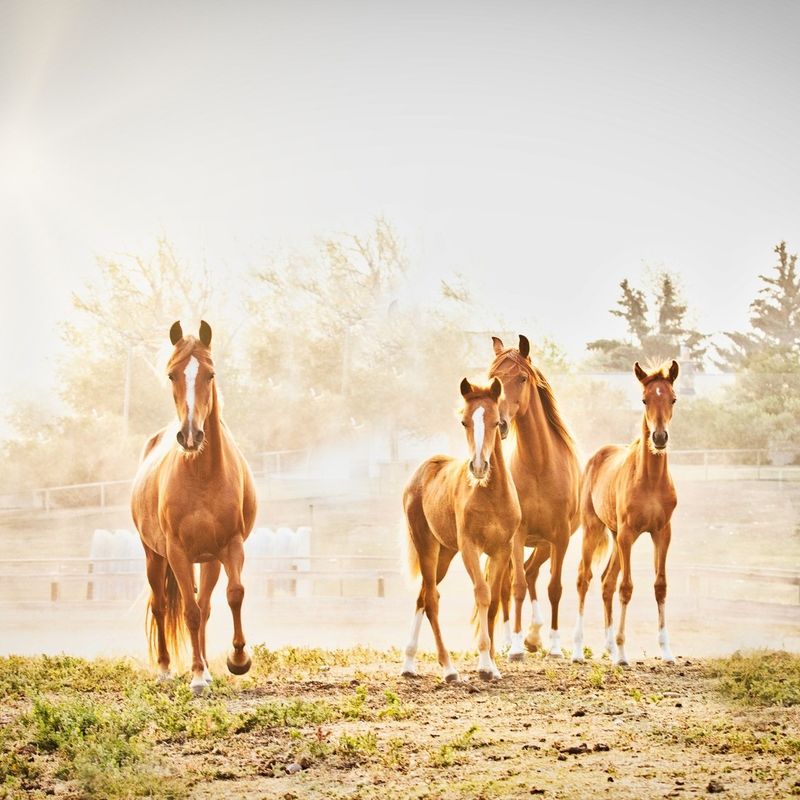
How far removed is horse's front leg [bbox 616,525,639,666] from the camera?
9.28 m

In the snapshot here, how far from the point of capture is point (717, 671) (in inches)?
354

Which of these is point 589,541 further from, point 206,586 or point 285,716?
point 285,716

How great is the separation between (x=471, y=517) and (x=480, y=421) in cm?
90

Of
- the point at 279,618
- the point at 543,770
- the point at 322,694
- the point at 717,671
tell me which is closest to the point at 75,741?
the point at 322,694

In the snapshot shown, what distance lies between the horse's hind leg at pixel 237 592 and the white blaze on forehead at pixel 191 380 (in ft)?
3.94

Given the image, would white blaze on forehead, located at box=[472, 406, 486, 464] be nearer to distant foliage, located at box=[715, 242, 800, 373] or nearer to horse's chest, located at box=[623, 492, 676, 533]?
horse's chest, located at box=[623, 492, 676, 533]

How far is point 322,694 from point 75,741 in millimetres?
2067

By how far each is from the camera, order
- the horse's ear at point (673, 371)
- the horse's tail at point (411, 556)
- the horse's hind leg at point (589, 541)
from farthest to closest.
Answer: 1. the horse's hind leg at point (589, 541)
2. the horse's tail at point (411, 556)
3. the horse's ear at point (673, 371)

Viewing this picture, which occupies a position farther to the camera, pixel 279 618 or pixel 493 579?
pixel 279 618

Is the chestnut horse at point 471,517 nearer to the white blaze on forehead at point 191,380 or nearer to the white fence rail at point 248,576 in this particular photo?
the white blaze on forehead at point 191,380

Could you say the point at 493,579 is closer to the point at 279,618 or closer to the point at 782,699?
the point at 782,699

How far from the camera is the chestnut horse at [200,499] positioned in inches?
311

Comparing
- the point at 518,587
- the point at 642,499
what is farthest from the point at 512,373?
the point at 518,587

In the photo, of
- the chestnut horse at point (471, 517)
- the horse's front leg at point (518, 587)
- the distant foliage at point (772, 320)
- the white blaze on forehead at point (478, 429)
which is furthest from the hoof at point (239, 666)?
the distant foliage at point (772, 320)
